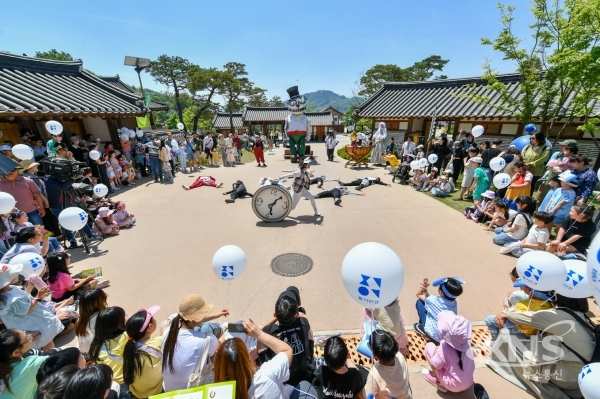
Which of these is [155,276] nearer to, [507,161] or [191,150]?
[507,161]

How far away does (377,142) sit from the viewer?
46.0 feet

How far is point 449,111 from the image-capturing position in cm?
1272

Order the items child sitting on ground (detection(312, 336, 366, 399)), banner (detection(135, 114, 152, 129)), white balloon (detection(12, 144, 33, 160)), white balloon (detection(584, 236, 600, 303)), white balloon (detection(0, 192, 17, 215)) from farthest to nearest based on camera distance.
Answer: banner (detection(135, 114, 152, 129))
white balloon (detection(12, 144, 33, 160))
white balloon (detection(0, 192, 17, 215))
child sitting on ground (detection(312, 336, 366, 399))
white balloon (detection(584, 236, 600, 303))

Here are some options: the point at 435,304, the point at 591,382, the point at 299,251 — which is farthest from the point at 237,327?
the point at 299,251

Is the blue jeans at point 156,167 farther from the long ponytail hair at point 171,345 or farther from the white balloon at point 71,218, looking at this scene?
the long ponytail hair at point 171,345

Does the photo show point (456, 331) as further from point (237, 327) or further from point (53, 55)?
point (53, 55)

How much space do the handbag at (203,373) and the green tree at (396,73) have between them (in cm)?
3763

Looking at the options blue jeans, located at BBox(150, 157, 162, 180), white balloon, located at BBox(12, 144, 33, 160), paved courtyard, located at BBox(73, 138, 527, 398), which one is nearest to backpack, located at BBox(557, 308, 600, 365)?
paved courtyard, located at BBox(73, 138, 527, 398)

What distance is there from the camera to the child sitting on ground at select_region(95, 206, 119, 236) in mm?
6219

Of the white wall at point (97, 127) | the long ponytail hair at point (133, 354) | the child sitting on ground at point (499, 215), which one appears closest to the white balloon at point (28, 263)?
the long ponytail hair at point (133, 354)

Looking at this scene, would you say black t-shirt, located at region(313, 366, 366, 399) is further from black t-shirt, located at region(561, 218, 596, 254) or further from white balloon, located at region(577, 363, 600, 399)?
black t-shirt, located at region(561, 218, 596, 254)

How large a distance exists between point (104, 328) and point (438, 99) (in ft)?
53.5

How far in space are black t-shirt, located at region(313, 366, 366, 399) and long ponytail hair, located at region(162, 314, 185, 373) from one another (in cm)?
126

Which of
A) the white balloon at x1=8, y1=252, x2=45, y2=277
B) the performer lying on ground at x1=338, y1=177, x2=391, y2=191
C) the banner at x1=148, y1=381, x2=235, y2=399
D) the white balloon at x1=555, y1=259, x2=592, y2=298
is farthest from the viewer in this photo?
the performer lying on ground at x1=338, y1=177, x2=391, y2=191
